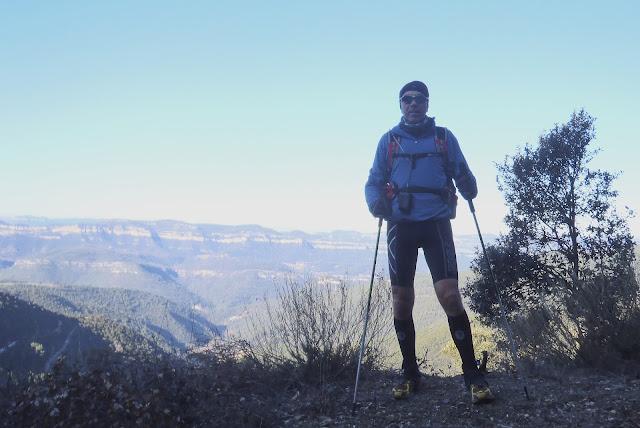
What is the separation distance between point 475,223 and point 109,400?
11.4 ft

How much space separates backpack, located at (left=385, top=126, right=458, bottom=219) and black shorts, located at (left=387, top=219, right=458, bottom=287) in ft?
0.55

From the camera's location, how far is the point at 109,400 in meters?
3.50

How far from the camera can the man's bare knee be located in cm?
432

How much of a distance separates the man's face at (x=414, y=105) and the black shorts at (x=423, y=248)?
1.01 m

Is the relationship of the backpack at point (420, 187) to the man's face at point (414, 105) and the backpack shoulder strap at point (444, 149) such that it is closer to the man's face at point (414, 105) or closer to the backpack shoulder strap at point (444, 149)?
the backpack shoulder strap at point (444, 149)

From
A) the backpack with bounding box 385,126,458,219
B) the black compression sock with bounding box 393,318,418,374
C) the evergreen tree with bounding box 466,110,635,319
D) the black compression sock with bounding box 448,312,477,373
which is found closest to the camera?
the black compression sock with bounding box 448,312,477,373

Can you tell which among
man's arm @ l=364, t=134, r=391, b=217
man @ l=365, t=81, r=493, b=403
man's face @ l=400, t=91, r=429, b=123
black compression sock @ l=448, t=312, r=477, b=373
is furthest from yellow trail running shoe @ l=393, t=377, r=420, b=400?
man's face @ l=400, t=91, r=429, b=123

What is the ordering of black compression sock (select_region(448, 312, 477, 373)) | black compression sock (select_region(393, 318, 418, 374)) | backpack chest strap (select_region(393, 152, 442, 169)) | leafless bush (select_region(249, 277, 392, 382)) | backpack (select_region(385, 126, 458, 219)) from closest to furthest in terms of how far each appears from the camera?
black compression sock (select_region(448, 312, 477, 373))
backpack (select_region(385, 126, 458, 219))
backpack chest strap (select_region(393, 152, 442, 169))
black compression sock (select_region(393, 318, 418, 374))
leafless bush (select_region(249, 277, 392, 382))

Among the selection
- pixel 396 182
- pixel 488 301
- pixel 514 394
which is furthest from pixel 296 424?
pixel 488 301

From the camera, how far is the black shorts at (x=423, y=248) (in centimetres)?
413

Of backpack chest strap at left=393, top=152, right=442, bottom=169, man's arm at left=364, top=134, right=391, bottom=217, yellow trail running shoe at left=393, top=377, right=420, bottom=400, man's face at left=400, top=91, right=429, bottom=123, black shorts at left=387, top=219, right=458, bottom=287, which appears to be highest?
man's face at left=400, top=91, right=429, bottom=123

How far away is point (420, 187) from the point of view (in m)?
4.25

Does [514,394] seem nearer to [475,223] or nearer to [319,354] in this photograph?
[475,223]

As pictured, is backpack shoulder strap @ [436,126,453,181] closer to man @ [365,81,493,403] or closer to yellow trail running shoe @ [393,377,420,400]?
man @ [365,81,493,403]
